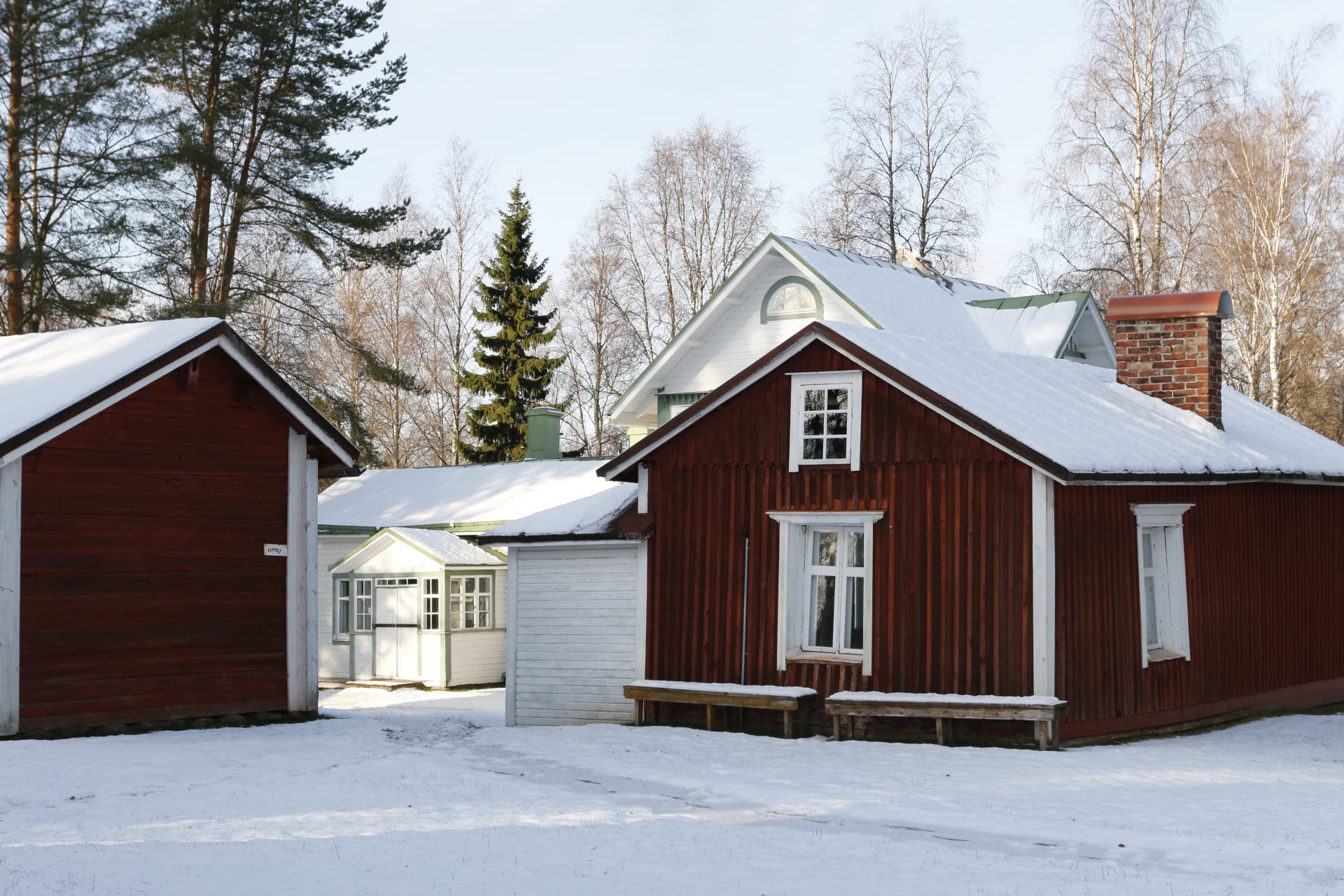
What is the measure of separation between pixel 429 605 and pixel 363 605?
5.84 ft

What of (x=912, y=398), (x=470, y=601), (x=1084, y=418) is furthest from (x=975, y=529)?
(x=470, y=601)

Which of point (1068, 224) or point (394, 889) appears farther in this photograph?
point (1068, 224)

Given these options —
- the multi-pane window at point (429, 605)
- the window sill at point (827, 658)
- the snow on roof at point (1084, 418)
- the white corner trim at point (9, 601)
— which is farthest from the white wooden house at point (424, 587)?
the white corner trim at point (9, 601)

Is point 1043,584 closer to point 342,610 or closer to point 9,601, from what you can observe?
point 9,601

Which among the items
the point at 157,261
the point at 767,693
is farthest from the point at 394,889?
the point at 157,261

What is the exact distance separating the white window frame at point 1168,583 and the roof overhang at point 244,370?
33.6ft

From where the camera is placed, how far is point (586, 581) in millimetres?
19703

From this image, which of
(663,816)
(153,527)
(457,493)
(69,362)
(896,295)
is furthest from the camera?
(457,493)

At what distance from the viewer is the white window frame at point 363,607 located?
29688 mm

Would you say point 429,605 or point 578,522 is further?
point 429,605

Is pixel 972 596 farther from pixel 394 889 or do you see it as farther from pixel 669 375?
pixel 669 375

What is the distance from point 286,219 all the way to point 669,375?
35.6 ft

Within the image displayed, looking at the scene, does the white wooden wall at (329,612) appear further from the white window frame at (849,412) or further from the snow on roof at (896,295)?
the white window frame at (849,412)

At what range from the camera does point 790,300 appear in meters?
25.9
